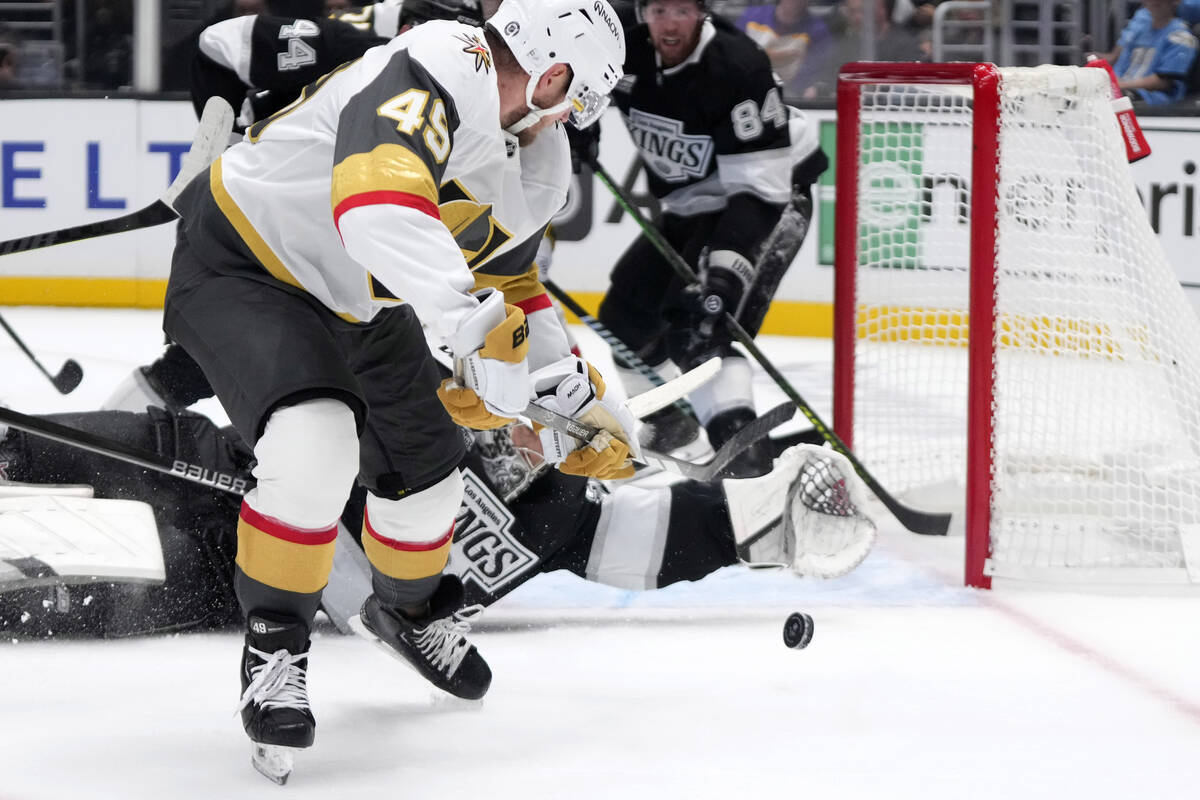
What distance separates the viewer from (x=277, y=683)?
6.13ft

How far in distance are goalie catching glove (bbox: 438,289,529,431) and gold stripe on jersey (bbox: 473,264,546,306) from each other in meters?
0.27

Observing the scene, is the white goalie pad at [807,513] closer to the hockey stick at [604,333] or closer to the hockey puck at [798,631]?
the hockey puck at [798,631]

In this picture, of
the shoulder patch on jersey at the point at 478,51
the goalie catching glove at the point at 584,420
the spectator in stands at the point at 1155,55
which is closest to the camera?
the shoulder patch on jersey at the point at 478,51

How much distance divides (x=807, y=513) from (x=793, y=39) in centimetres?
383

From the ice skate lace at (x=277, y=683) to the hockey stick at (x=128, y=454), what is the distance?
0.51 metres

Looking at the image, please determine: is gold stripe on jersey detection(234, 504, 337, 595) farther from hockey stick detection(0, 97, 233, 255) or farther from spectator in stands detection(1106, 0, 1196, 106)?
spectator in stands detection(1106, 0, 1196, 106)

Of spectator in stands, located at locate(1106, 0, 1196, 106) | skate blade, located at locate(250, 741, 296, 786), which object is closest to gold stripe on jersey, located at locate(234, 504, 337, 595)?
skate blade, located at locate(250, 741, 296, 786)

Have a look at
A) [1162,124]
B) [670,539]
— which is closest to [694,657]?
[670,539]

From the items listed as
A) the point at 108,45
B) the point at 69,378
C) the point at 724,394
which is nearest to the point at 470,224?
the point at 724,394

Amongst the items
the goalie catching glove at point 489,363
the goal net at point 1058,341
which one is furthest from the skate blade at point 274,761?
the goal net at point 1058,341

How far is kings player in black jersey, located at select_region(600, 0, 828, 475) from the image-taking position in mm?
3516

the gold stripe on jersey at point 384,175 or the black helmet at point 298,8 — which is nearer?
the gold stripe on jersey at point 384,175

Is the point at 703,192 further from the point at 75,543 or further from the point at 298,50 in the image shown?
the point at 75,543

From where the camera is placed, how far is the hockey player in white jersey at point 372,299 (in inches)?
67.1
